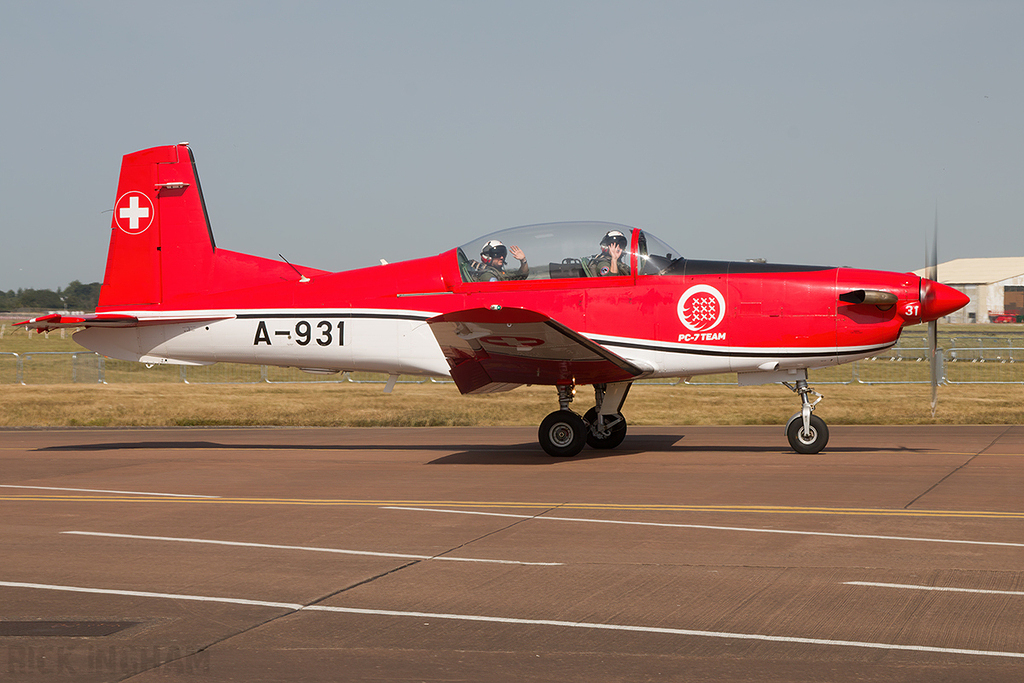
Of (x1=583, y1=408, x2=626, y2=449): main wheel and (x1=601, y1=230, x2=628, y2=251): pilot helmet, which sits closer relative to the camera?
(x1=601, y1=230, x2=628, y2=251): pilot helmet

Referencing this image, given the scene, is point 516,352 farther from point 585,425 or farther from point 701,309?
point 701,309

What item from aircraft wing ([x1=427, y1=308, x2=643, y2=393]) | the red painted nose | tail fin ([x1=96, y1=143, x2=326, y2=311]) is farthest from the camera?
tail fin ([x1=96, y1=143, x2=326, y2=311])

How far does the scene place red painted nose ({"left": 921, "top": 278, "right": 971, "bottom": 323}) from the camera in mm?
11672

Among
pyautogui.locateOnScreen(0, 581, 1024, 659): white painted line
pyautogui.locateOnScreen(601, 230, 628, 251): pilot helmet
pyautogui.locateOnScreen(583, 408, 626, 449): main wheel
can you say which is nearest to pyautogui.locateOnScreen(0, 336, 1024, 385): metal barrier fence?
pyautogui.locateOnScreen(583, 408, 626, 449): main wheel

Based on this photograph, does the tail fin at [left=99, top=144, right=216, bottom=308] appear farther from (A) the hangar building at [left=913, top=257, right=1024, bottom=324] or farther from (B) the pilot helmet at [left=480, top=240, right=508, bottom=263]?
(A) the hangar building at [left=913, top=257, right=1024, bottom=324]

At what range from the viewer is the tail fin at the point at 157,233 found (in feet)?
46.3

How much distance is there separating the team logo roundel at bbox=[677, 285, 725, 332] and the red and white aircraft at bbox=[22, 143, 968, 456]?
2 cm

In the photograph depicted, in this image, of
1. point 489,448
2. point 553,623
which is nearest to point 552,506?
point 553,623

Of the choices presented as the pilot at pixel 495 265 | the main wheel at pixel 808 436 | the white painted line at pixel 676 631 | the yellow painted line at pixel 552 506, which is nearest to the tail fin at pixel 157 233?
the pilot at pixel 495 265

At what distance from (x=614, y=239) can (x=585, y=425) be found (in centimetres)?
251

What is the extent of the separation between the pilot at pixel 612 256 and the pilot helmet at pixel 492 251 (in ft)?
3.98

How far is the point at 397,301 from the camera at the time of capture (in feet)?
42.9

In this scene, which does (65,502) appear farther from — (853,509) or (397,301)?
(853,509)

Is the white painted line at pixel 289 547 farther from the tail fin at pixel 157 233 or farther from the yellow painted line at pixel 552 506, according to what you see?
the tail fin at pixel 157 233
